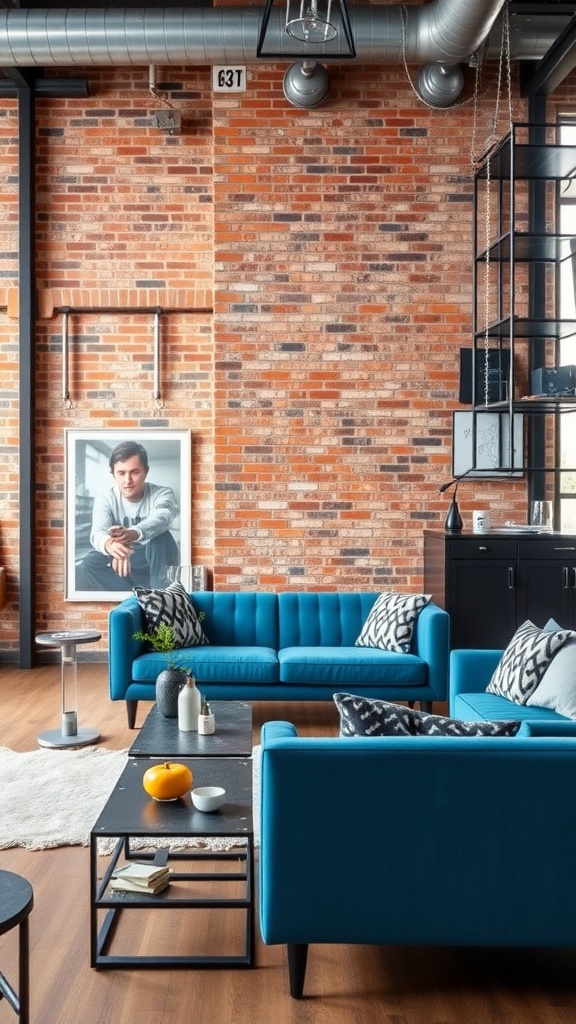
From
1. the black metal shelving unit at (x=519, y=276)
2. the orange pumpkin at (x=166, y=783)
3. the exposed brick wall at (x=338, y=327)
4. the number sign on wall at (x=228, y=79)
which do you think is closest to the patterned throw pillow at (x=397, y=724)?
the orange pumpkin at (x=166, y=783)

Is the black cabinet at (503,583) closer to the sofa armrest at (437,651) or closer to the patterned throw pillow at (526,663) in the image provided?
the sofa armrest at (437,651)

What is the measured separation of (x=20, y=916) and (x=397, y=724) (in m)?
1.12

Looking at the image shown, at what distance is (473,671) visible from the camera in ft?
14.4

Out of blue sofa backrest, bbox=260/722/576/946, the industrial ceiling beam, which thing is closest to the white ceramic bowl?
blue sofa backrest, bbox=260/722/576/946

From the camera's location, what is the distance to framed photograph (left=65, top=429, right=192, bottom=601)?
7.03 m

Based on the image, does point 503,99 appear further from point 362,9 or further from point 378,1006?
point 378,1006

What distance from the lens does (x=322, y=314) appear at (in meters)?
6.51

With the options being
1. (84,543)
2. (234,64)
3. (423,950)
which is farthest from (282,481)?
(423,950)

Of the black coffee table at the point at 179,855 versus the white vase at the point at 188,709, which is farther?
the white vase at the point at 188,709

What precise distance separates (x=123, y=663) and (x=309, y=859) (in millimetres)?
2875

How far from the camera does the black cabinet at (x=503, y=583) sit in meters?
5.81

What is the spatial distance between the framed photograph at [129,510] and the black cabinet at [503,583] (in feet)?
7.35

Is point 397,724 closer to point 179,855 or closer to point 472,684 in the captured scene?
point 179,855

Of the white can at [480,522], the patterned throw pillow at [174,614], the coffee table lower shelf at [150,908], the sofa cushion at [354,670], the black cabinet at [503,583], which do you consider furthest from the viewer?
the white can at [480,522]
